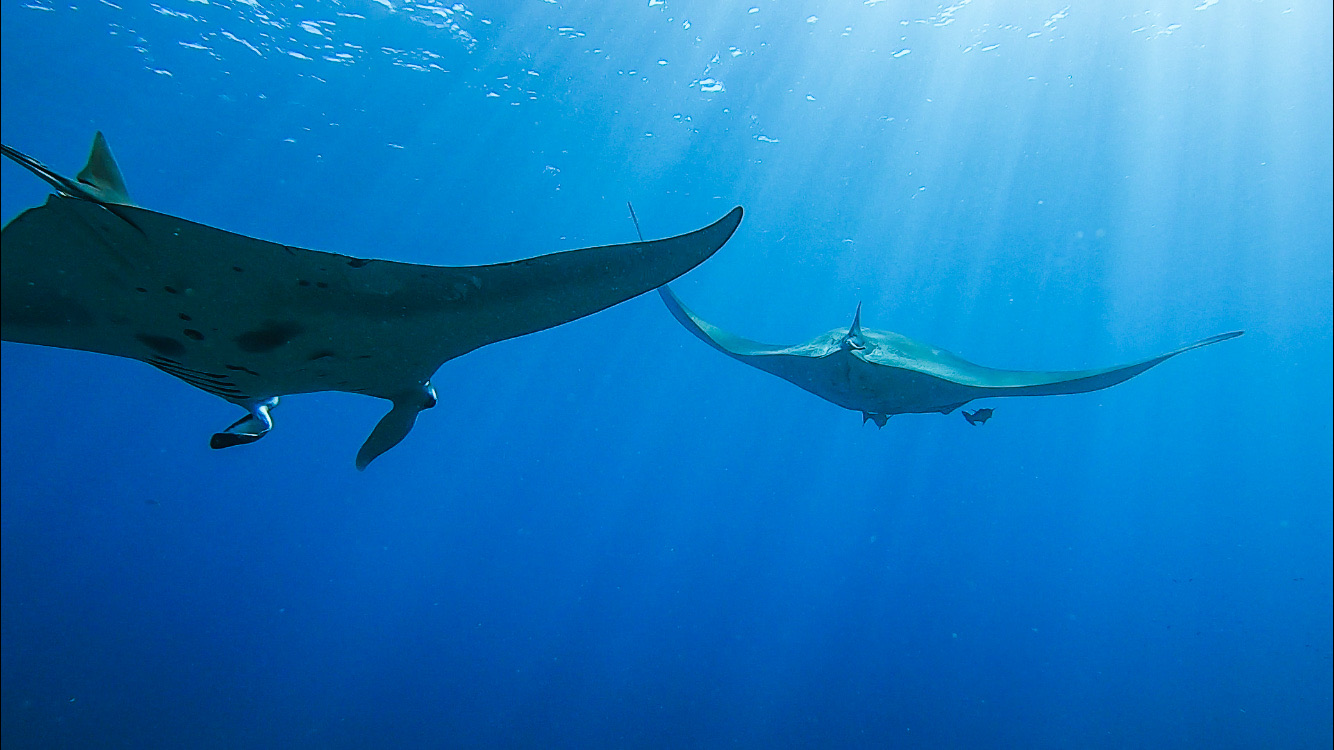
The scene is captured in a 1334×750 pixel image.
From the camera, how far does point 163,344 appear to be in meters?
2.50

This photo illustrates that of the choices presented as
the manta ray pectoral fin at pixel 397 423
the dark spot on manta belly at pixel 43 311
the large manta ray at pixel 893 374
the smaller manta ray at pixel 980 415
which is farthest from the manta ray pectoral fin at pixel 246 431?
the smaller manta ray at pixel 980 415

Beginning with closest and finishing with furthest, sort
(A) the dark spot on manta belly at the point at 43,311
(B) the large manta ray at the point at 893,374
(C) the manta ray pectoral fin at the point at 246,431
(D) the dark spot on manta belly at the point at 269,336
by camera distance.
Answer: (A) the dark spot on manta belly at the point at 43,311 < (D) the dark spot on manta belly at the point at 269,336 < (C) the manta ray pectoral fin at the point at 246,431 < (B) the large manta ray at the point at 893,374

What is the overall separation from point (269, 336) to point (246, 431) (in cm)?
52

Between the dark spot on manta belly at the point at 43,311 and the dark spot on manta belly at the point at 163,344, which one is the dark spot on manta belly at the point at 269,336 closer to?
the dark spot on manta belly at the point at 163,344

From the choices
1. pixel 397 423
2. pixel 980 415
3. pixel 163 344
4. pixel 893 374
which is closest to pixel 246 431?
pixel 163 344

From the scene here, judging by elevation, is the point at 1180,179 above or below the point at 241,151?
below

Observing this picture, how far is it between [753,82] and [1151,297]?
28547mm

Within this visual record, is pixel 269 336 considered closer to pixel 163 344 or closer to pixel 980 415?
pixel 163 344

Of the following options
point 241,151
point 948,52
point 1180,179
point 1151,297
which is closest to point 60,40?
point 241,151

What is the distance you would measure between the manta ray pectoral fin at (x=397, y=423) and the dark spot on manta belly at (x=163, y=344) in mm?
924

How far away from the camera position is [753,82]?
16.0 meters

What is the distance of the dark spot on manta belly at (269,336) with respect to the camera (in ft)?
7.83

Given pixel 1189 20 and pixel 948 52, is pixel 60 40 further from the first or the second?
pixel 1189 20

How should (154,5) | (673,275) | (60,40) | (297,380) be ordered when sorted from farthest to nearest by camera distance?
1. (60,40)
2. (154,5)
3. (297,380)
4. (673,275)
